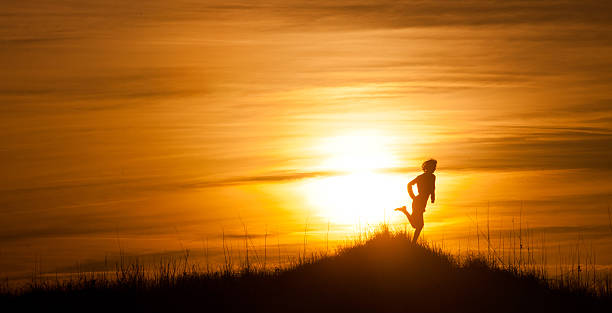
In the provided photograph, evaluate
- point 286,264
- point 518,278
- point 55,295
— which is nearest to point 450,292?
point 518,278

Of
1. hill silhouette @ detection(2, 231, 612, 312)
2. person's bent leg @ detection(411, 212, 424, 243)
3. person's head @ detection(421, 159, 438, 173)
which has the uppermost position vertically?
person's head @ detection(421, 159, 438, 173)

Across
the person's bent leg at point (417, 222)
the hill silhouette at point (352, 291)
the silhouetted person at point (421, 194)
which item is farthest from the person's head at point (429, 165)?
the hill silhouette at point (352, 291)

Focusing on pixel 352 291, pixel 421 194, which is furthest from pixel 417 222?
pixel 352 291

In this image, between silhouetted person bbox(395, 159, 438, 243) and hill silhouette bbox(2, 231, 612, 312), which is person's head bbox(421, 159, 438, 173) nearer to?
silhouetted person bbox(395, 159, 438, 243)

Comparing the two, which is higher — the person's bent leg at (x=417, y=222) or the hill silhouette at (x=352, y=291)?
the person's bent leg at (x=417, y=222)

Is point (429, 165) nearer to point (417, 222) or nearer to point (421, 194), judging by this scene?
point (421, 194)

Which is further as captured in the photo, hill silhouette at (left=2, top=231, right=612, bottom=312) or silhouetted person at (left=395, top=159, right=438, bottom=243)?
silhouetted person at (left=395, top=159, right=438, bottom=243)

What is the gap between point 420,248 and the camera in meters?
17.6

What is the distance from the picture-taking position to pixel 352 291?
1576 cm

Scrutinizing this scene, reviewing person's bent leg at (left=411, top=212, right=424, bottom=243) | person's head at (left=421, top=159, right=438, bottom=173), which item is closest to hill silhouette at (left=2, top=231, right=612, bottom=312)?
person's bent leg at (left=411, top=212, right=424, bottom=243)

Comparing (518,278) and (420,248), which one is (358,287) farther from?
(518,278)

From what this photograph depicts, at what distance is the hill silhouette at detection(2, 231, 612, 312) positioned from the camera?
15156mm

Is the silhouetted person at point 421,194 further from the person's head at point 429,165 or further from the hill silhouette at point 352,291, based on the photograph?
the hill silhouette at point 352,291

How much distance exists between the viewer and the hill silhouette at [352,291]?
15156mm
